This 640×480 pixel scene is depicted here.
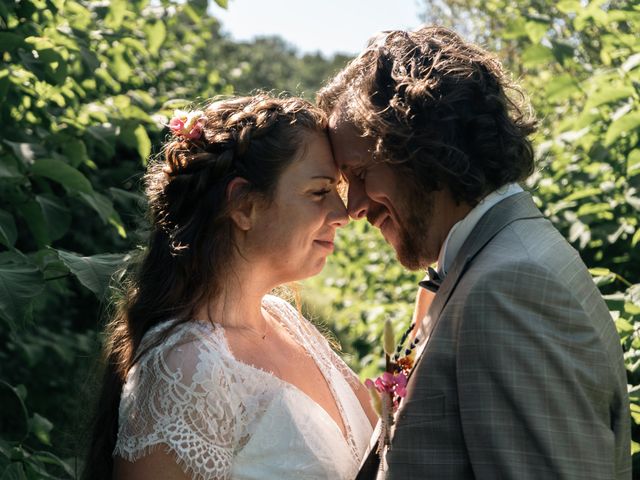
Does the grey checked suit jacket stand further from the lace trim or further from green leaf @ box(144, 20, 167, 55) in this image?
green leaf @ box(144, 20, 167, 55)

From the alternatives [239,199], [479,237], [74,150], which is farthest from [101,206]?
[479,237]

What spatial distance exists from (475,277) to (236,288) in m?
0.97

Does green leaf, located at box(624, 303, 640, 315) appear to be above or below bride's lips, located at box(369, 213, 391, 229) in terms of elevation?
below

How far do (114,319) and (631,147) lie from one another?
1.98m

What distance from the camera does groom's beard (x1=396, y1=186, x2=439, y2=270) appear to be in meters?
2.79

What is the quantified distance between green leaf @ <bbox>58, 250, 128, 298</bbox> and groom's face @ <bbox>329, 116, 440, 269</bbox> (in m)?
0.75

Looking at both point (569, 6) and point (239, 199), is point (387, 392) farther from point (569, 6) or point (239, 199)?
point (569, 6)

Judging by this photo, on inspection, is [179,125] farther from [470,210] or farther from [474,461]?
[474,461]

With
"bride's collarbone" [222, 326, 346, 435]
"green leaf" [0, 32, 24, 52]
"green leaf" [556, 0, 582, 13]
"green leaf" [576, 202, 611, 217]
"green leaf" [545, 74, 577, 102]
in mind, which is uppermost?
"green leaf" [556, 0, 582, 13]

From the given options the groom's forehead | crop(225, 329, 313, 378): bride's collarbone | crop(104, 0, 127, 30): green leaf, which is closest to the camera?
the groom's forehead

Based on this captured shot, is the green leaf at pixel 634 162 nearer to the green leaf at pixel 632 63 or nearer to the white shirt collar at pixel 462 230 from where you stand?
the green leaf at pixel 632 63

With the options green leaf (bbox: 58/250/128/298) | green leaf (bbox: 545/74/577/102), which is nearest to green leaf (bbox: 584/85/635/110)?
green leaf (bbox: 545/74/577/102)

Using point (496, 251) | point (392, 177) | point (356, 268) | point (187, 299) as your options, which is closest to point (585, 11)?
point (392, 177)

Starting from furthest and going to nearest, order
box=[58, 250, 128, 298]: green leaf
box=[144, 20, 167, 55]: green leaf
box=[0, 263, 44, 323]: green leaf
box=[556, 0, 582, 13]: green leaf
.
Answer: box=[144, 20, 167, 55]: green leaf
box=[556, 0, 582, 13]: green leaf
box=[58, 250, 128, 298]: green leaf
box=[0, 263, 44, 323]: green leaf
